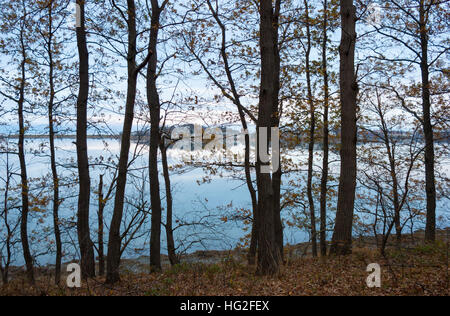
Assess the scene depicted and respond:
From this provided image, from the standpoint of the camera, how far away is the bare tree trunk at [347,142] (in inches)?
319

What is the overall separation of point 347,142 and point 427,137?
5.81m

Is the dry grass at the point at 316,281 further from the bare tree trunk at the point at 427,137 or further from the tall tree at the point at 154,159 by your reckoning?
the bare tree trunk at the point at 427,137

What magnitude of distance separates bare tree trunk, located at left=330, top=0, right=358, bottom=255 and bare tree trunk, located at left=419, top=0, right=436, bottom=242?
5.29 m

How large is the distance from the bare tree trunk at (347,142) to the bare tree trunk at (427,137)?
5.29 meters

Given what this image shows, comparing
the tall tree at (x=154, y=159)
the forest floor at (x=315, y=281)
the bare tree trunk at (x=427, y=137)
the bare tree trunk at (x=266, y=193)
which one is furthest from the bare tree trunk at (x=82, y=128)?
the bare tree trunk at (x=427, y=137)

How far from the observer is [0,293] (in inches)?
213

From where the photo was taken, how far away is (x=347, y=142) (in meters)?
8.09

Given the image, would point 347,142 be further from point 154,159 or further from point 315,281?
point 154,159

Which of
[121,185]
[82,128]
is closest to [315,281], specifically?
[121,185]

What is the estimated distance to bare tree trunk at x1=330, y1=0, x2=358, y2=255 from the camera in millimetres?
8102

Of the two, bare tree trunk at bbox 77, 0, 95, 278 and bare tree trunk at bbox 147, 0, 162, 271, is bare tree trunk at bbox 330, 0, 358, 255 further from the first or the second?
bare tree trunk at bbox 77, 0, 95, 278

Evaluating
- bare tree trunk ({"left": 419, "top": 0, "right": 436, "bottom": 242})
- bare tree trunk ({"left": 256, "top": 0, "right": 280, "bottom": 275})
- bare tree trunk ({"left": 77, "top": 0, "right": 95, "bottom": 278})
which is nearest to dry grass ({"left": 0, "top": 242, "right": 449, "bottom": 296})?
bare tree trunk ({"left": 256, "top": 0, "right": 280, "bottom": 275})

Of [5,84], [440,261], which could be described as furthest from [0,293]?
[5,84]
